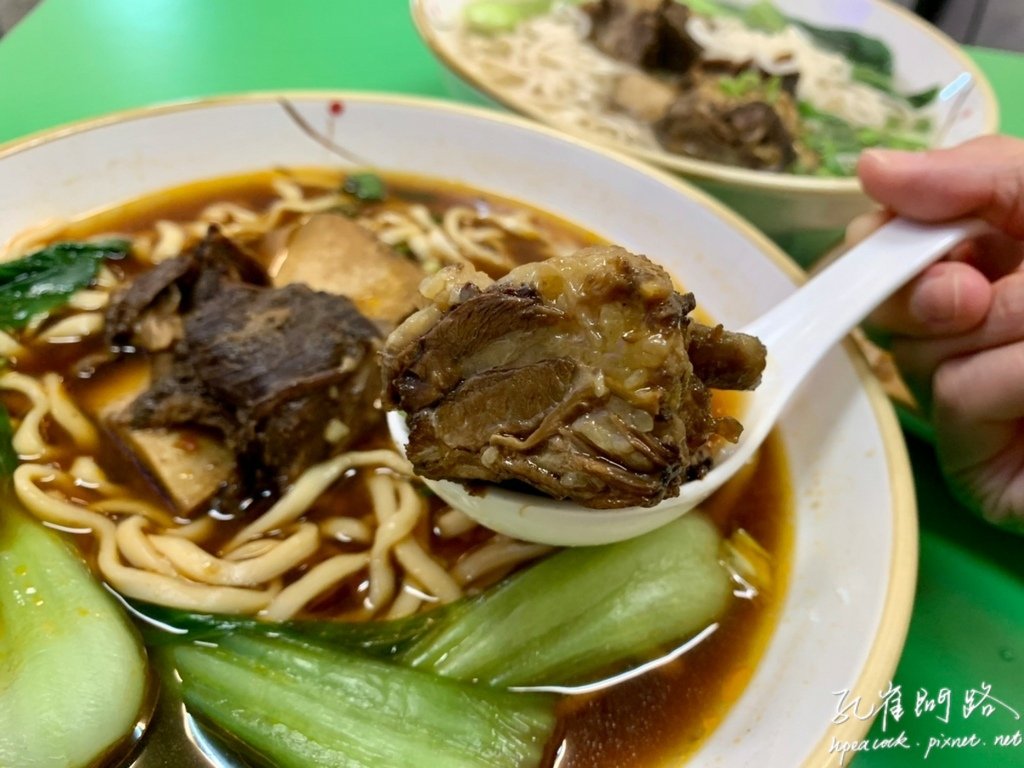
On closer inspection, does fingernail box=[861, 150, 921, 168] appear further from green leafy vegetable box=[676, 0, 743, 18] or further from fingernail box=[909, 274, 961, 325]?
green leafy vegetable box=[676, 0, 743, 18]

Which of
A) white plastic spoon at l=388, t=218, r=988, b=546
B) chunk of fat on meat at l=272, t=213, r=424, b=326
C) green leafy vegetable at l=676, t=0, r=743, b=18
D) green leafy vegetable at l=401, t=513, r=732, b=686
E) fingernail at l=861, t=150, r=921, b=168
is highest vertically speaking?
fingernail at l=861, t=150, r=921, b=168

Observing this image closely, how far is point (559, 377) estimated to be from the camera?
3.74ft

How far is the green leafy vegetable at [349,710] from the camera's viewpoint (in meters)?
1.27

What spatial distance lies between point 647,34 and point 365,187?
1874 mm

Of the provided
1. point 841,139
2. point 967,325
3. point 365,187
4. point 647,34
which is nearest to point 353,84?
point 365,187

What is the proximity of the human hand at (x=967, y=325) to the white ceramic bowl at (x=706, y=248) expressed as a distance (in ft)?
0.54

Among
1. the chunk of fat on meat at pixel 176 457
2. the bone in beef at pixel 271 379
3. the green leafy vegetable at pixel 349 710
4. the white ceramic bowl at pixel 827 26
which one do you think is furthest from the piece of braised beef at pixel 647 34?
the green leafy vegetable at pixel 349 710

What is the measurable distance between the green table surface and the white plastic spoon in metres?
0.50

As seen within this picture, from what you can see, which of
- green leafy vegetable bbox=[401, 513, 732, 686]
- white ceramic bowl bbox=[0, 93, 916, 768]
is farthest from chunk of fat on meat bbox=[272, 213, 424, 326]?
green leafy vegetable bbox=[401, 513, 732, 686]

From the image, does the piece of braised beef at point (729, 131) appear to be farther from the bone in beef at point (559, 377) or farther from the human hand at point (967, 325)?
the bone in beef at point (559, 377)

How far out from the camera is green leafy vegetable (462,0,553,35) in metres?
3.86

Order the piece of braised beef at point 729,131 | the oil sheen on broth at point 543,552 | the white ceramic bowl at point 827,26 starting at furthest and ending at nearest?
the piece of braised beef at point 729,131, the white ceramic bowl at point 827,26, the oil sheen on broth at point 543,552

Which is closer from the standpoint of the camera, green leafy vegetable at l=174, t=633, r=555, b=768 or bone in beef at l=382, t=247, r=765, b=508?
bone in beef at l=382, t=247, r=765, b=508

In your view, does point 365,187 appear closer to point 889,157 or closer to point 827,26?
point 889,157
